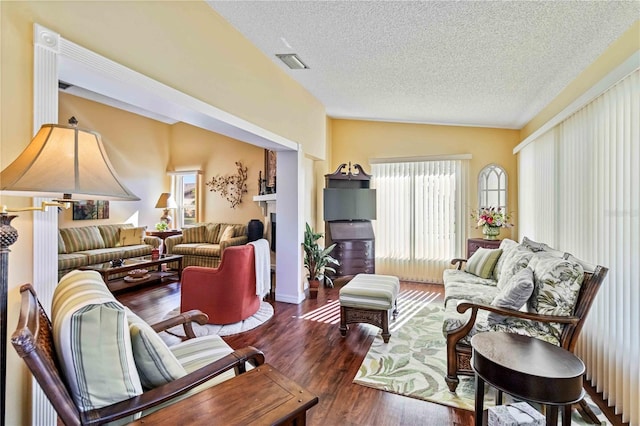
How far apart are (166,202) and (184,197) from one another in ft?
2.18

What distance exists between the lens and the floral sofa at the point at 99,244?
16.4 feet

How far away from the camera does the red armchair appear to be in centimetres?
332

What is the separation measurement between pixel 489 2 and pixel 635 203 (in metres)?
1.66

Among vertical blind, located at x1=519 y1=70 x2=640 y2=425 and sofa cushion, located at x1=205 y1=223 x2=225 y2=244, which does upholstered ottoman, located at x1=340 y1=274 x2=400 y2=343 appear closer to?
vertical blind, located at x1=519 y1=70 x2=640 y2=425

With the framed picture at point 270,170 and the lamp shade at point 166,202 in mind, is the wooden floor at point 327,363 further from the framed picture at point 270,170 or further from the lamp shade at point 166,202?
the lamp shade at point 166,202

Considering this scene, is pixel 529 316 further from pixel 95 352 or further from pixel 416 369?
pixel 95 352

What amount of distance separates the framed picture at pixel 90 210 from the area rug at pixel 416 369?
614 cm

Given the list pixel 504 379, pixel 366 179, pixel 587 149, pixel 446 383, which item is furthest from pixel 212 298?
pixel 587 149

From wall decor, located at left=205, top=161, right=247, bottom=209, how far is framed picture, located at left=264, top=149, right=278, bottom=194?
765 millimetres

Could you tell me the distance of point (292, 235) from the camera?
434cm

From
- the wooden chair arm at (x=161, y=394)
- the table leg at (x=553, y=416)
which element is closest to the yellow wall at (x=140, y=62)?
the wooden chair arm at (x=161, y=394)

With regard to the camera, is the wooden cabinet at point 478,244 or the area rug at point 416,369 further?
the wooden cabinet at point 478,244

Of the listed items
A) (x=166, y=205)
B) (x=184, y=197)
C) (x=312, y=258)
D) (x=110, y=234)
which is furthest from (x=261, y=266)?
(x=184, y=197)

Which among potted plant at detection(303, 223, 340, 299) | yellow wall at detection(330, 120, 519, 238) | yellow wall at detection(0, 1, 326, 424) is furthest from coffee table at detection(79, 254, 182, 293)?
yellow wall at detection(330, 120, 519, 238)
